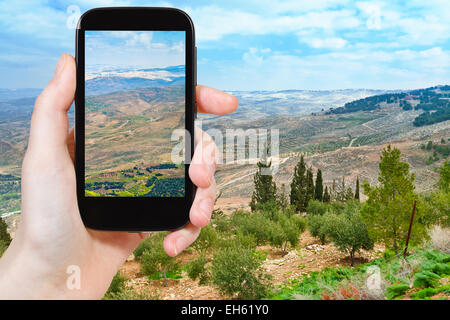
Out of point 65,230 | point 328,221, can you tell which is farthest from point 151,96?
point 328,221

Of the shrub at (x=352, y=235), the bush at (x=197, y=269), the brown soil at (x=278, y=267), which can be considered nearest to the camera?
the shrub at (x=352, y=235)

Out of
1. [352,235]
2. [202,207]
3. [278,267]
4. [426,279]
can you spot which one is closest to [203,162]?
[202,207]

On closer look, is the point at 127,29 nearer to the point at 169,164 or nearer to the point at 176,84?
the point at 176,84

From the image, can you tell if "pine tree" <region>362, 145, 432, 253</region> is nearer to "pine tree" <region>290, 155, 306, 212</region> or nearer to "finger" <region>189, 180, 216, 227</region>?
"finger" <region>189, 180, 216, 227</region>

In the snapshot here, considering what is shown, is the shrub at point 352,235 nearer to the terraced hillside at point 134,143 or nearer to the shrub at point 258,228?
the shrub at point 258,228

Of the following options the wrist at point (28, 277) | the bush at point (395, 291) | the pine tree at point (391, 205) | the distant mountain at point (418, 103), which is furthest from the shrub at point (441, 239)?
the distant mountain at point (418, 103)

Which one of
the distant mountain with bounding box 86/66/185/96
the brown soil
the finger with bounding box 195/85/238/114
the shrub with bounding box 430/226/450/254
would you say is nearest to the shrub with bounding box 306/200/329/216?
the brown soil

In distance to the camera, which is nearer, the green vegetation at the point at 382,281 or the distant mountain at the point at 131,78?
the distant mountain at the point at 131,78

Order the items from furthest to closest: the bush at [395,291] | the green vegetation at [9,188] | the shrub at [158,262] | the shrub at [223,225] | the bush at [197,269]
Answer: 1. the green vegetation at [9,188]
2. the shrub at [223,225]
3. the shrub at [158,262]
4. the bush at [197,269]
5. the bush at [395,291]
